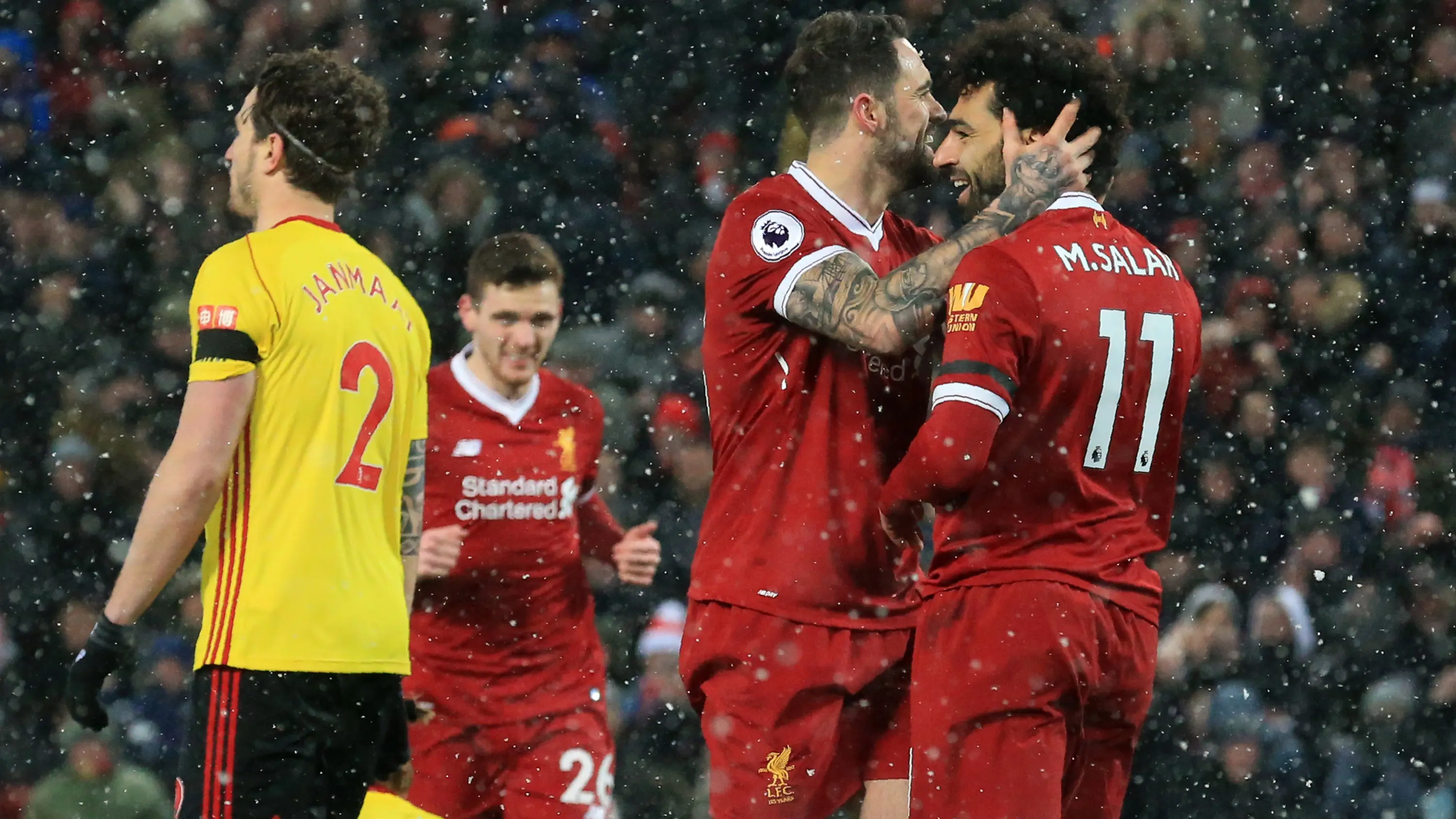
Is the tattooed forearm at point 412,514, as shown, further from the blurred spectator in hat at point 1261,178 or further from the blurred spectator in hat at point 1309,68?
the blurred spectator in hat at point 1309,68

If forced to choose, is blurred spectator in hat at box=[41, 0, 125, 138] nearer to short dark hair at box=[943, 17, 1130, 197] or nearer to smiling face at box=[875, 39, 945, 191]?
smiling face at box=[875, 39, 945, 191]

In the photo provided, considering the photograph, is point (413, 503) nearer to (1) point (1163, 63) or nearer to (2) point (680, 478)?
(2) point (680, 478)

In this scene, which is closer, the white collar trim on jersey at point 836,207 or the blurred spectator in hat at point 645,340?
the white collar trim on jersey at point 836,207

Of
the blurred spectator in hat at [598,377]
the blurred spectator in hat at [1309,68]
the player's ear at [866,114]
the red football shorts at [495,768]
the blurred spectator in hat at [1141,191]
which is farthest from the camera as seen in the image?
the blurred spectator in hat at [1309,68]

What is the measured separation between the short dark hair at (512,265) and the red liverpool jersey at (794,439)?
5.72 ft

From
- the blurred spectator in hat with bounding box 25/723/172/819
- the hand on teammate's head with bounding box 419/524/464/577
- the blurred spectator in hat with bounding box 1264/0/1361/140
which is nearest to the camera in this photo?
the hand on teammate's head with bounding box 419/524/464/577

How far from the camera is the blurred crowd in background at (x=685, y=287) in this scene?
6.48m

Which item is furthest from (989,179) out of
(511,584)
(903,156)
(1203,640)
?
(1203,640)

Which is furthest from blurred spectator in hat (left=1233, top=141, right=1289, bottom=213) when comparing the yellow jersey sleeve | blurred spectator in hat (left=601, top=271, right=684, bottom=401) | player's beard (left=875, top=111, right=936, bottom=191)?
the yellow jersey sleeve

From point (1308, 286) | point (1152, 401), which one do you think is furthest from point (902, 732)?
point (1308, 286)

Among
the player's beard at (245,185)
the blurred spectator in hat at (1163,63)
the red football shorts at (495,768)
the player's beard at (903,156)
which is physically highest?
the blurred spectator in hat at (1163,63)

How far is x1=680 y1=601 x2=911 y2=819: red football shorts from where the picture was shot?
305 cm

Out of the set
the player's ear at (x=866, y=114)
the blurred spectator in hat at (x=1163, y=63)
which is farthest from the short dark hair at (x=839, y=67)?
the blurred spectator in hat at (x=1163, y=63)

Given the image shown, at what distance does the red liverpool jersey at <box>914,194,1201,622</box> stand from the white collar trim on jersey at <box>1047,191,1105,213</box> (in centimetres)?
4
